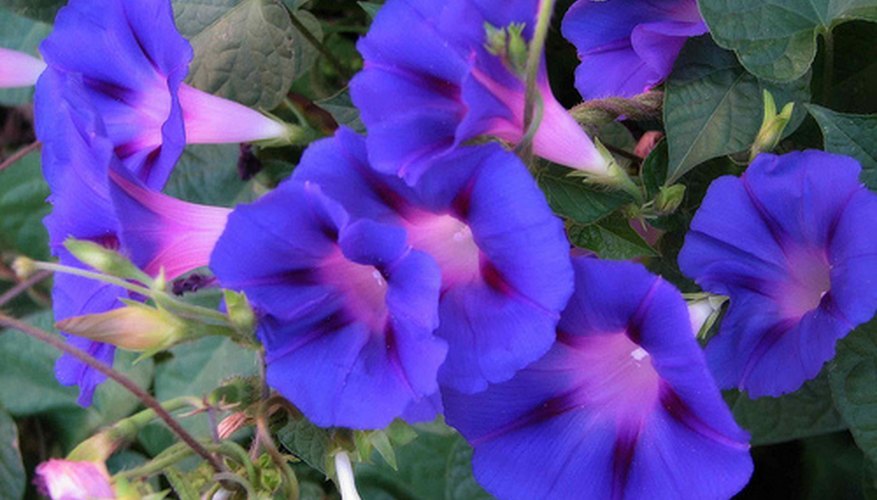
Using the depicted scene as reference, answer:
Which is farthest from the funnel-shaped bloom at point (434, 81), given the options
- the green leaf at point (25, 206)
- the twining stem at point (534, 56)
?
the green leaf at point (25, 206)

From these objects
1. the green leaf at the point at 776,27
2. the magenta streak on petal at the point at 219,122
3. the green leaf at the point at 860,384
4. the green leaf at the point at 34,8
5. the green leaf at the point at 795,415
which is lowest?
the green leaf at the point at 795,415

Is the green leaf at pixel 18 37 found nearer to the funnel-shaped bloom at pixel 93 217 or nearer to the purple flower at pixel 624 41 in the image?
the funnel-shaped bloom at pixel 93 217

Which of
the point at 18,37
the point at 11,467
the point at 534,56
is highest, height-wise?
the point at 534,56

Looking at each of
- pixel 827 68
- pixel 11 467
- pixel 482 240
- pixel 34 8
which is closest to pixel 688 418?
pixel 482 240

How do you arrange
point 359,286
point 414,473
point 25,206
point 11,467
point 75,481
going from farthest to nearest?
point 25,206
point 11,467
point 414,473
point 359,286
point 75,481

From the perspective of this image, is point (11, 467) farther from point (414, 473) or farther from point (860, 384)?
point (860, 384)

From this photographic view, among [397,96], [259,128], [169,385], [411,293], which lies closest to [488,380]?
[411,293]

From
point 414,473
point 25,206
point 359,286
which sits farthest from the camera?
point 25,206

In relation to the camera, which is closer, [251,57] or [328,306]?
[328,306]
